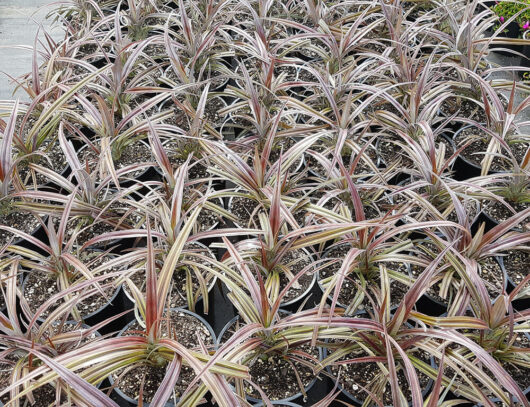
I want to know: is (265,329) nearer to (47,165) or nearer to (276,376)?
(276,376)

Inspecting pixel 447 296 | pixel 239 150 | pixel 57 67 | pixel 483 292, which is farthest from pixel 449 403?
pixel 57 67

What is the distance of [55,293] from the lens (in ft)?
4.77

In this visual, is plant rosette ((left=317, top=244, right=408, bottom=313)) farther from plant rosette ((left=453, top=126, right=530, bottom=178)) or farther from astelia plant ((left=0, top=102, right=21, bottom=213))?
astelia plant ((left=0, top=102, right=21, bottom=213))

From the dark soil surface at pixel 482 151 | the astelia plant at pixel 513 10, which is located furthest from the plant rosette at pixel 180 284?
the astelia plant at pixel 513 10

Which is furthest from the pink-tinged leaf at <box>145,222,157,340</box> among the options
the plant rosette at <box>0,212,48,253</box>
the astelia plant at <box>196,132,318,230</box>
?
the plant rosette at <box>0,212,48,253</box>

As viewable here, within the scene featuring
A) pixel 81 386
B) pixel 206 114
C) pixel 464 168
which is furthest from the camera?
pixel 206 114

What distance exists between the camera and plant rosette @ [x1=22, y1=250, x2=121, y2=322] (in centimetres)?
141

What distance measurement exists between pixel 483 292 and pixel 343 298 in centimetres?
39

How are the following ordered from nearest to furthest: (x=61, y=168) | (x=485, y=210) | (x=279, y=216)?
(x=279, y=216) → (x=485, y=210) → (x=61, y=168)

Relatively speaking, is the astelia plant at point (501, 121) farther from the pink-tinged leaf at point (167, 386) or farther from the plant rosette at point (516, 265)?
the pink-tinged leaf at point (167, 386)

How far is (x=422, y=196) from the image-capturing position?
1501 mm

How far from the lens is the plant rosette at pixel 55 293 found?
1.41 metres

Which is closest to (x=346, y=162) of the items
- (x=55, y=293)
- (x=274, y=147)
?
(x=274, y=147)

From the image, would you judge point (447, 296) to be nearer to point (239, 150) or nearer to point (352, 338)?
point (352, 338)
